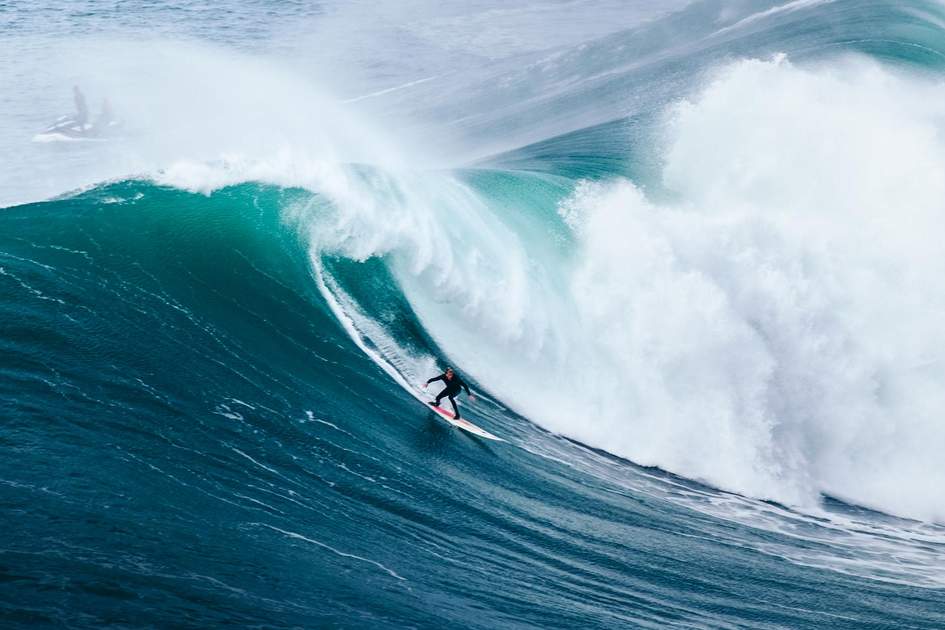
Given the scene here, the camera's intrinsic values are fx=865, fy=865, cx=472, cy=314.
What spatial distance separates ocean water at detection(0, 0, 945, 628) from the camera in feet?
35.9

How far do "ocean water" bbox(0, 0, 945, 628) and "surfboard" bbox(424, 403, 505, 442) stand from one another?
0.59 feet

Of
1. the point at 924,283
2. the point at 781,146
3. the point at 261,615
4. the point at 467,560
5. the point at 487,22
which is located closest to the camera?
the point at 261,615

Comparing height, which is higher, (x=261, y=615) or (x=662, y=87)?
(x=662, y=87)

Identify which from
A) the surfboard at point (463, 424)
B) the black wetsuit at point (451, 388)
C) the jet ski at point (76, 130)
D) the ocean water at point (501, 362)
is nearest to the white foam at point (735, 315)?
the ocean water at point (501, 362)

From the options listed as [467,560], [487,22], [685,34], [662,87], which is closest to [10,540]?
[467,560]

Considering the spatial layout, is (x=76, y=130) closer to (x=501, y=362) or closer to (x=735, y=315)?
(x=501, y=362)

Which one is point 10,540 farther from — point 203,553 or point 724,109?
point 724,109

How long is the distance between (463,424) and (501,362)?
99.2 inches

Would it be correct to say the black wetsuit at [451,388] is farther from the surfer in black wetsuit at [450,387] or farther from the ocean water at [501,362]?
the ocean water at [501,362]

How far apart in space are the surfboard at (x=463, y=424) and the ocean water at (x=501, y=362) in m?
0.18

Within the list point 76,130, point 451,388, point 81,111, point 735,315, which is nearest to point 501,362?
point 451,388

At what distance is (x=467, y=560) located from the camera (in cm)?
1149

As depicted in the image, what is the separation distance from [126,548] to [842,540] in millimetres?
10794

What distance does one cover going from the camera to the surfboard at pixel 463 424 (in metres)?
15.2
